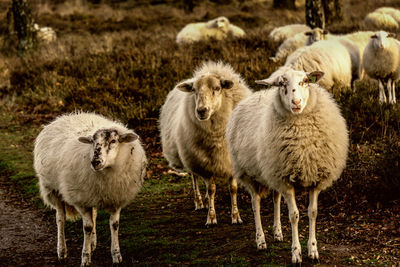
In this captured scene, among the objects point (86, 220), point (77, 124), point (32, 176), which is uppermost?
point (77, 124)

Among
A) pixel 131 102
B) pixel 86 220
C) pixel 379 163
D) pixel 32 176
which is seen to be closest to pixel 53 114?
pixel 131 102

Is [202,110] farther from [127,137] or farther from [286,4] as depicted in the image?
[286,4]

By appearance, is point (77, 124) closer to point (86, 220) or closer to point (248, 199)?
point (86, 220)

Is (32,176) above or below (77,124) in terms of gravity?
below

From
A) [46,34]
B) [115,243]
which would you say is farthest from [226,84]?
[46,34]

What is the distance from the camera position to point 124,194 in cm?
512

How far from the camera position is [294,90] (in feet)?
14.3

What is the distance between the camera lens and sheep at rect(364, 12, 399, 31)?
16.8 meters

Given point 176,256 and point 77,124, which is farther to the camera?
point 77,124

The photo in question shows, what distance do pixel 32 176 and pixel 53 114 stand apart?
11.9 feet

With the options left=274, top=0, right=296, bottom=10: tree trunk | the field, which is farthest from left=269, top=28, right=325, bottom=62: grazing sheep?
left=274, top=0, right=296, bottom=10: tree trunk

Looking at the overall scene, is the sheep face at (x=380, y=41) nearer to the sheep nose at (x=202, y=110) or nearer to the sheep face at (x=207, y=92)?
the sheep face at (x=207, y=92)

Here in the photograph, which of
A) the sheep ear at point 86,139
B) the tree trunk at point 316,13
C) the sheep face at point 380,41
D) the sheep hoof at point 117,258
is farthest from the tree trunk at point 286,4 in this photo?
the sheep hoof at point 117,258

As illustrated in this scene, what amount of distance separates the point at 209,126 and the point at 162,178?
6.78ft
